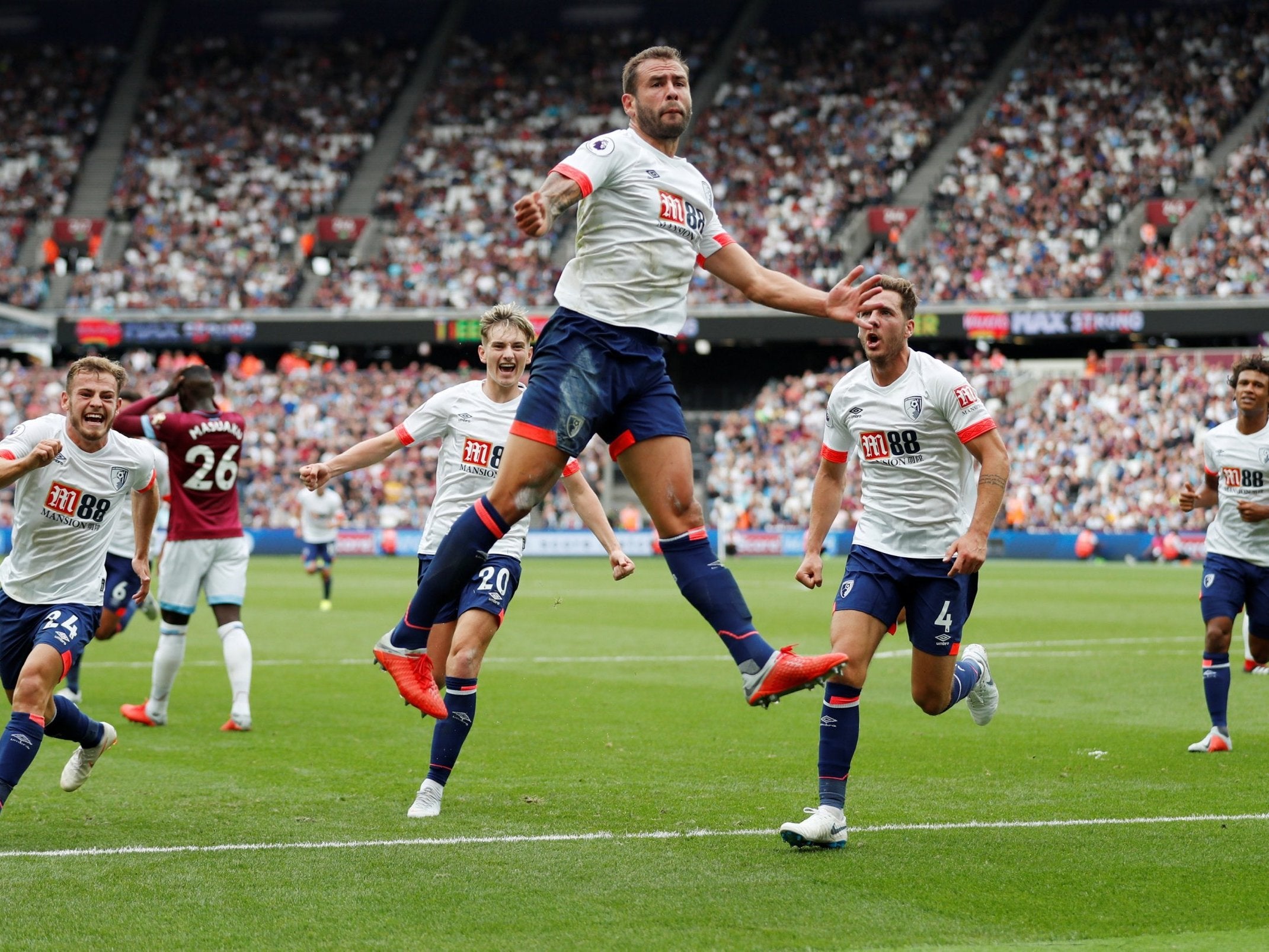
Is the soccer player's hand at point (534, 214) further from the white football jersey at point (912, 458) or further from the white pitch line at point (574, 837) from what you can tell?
the white pitch line at point (574, 837)

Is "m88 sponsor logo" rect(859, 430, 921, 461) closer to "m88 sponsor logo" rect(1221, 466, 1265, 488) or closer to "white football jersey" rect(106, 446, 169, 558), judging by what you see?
"m88 sponsor logo" rect(1221, 466, 1265, 488)

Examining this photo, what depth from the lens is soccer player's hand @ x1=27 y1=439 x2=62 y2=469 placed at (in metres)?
6.65

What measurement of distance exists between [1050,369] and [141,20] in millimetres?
36481

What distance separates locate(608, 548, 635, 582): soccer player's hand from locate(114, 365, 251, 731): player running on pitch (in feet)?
13.7

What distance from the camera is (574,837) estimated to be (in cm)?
673

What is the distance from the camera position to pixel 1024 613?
2242cm

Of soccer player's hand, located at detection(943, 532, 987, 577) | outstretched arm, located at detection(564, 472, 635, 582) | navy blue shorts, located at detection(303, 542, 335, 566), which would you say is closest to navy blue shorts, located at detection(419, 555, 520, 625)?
outstretched arm, located at detection(564, 472, 635, 582)

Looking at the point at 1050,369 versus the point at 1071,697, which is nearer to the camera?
the point at 1071,697

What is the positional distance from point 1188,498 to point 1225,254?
36560 millimetres

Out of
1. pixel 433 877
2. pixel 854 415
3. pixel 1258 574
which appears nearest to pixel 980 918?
pixel 433 877

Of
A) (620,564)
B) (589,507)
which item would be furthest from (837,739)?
(589,507)

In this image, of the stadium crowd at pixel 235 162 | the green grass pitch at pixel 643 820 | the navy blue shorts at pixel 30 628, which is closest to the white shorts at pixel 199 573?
the green grass pitch at pixel 643 820

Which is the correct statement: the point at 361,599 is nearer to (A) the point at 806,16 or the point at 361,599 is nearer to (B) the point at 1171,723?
(B) the point at 1171,723

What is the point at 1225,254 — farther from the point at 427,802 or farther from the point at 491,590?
the point at 427,802
